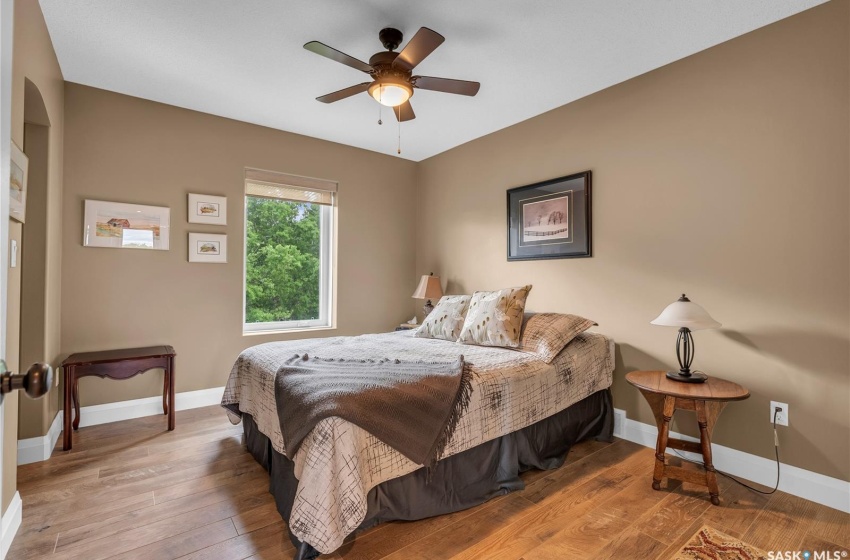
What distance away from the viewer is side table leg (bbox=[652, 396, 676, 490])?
7.39ft

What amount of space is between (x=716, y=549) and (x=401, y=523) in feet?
4.44

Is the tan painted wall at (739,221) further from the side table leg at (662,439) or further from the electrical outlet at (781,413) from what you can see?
the side table leg at (662,439)

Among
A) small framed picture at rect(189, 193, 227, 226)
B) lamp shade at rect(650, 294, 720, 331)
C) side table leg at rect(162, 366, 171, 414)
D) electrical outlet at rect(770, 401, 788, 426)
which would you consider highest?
small framed picture at rect(189, 193, 227, 226)

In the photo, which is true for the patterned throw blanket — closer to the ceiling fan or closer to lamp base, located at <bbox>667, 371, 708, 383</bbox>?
lamp base, located at <bbox>667, 371, 708, 383</bbox>

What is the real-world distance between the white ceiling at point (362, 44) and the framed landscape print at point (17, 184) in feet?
2.89

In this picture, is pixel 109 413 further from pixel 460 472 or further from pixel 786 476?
pixel 786 476

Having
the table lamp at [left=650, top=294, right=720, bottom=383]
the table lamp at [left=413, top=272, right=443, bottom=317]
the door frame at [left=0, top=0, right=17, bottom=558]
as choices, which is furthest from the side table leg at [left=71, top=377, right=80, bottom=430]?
the table lamp at [left=650, top=294, right=720, bottom=383]

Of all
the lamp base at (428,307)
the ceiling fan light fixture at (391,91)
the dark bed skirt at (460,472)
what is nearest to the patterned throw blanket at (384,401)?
the dark bed skirt at (460,472)

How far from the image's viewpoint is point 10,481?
1841mm

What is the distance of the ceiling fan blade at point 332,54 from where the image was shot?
6.88ft

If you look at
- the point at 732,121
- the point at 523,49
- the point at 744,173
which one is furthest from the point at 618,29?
the point at 744,173

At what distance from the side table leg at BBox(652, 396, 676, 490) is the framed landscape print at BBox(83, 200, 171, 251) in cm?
378

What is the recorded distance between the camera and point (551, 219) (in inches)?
137

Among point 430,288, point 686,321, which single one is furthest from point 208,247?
point 686,321
